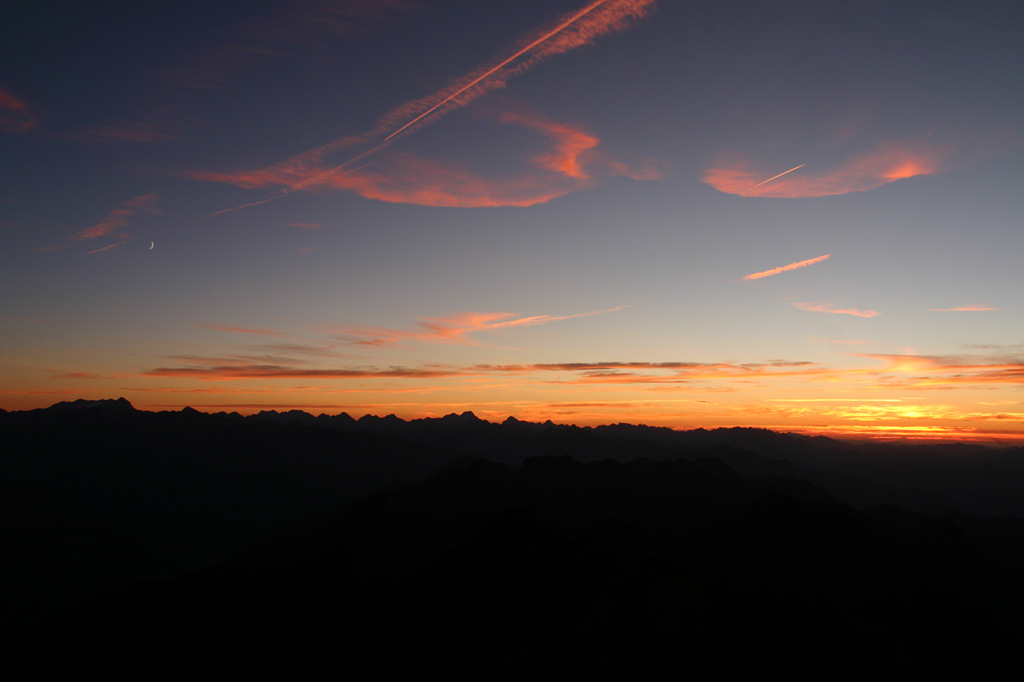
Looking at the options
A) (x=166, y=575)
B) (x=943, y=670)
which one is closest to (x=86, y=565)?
(x=166, y=575)

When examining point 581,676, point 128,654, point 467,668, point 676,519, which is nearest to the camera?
point 581,676

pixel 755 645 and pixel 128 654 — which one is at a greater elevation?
pixel 755 645

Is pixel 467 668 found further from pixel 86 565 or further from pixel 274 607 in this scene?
pixel 86 565

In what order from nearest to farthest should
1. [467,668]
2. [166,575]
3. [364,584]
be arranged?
[467,668]
[364,584]
[166,575]

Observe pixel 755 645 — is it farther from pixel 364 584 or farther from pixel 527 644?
pixel 364 584

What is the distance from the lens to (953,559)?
338ft

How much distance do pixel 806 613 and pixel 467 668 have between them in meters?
42.9

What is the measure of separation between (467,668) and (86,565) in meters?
198

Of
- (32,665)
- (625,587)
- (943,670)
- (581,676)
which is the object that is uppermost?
(625,587)

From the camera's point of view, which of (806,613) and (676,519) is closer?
(806,613)

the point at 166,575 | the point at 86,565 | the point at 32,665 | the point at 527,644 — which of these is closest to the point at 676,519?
the point at 527,644

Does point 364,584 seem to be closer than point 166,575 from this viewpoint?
Yes

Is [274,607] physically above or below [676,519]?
below

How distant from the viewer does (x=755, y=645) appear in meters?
60.6
